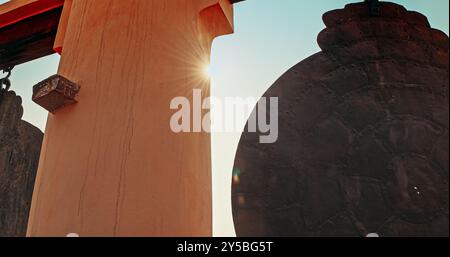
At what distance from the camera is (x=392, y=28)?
2.13 metres

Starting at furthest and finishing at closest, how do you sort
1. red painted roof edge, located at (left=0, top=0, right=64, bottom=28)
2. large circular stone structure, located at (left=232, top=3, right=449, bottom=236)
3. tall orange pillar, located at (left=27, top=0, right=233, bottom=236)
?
red painted roof edge, located at (left=0, top=0, right=64, bottom=28) → tall orange pillar, located at (left=27, top=0, right=233, bottom=236) → large circular stone structure, located at (left=232, top=3, right=449, bottom=236)

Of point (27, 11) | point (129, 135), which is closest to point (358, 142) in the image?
point (129, 135)

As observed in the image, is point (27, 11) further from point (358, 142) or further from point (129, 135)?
point (358, 142)

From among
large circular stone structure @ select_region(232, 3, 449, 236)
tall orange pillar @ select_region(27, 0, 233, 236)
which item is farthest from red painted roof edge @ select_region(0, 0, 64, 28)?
large circular stone structure @ select_region(232, 3, 449, 236)

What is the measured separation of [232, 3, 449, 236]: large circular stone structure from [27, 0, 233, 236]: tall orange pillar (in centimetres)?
34

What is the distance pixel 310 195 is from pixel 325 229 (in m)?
0.18

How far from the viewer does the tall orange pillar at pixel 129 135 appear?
215 centimetres

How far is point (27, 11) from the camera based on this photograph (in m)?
3.81

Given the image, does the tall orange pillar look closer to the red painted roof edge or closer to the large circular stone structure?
the large circular stone structure

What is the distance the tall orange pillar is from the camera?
215 centimetres

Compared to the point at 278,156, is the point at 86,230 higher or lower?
lower

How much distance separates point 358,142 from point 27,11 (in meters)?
3.29
